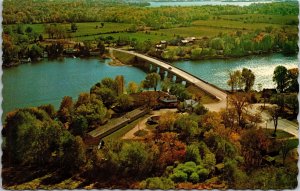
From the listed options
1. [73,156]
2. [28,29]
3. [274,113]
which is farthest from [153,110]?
[28,29]

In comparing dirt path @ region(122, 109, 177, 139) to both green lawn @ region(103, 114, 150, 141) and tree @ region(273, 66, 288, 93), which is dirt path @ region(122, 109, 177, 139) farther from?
tree @ region(273, 66, 288, 93)

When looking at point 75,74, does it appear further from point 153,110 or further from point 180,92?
point 180,92

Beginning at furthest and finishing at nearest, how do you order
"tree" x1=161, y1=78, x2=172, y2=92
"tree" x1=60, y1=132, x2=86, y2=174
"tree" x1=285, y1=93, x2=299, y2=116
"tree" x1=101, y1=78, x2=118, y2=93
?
"tree" x1=161, y1=78, x2=172, y2=92, "tree" x1=101, y1=78, x2=118, y2=93, "tree" x1=285, y1=93, x2=299, y2=116, "tree" x1=60, y1=132, x2=86, y2=174

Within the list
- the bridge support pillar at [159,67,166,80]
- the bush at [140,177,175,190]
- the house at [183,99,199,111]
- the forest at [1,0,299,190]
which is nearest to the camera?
the bush at [140,177,175,190]

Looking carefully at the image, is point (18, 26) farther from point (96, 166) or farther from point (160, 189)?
point (160, 189)

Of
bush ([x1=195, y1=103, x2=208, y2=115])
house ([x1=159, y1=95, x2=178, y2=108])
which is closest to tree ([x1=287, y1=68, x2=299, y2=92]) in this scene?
bush ([x1=195, y1=103, x2=208, y2=115])

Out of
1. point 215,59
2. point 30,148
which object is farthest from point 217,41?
point 30,148
